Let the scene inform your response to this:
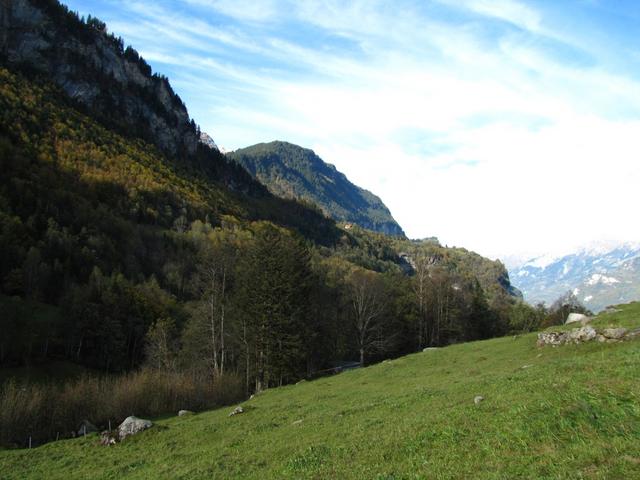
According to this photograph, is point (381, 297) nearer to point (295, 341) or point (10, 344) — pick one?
point (295, 341)

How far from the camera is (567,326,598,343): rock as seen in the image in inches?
1431

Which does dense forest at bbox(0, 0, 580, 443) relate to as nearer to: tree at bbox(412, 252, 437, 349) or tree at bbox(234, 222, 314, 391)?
tree at bbox(234, 222, 314, 391)

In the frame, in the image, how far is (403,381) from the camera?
41.2 m

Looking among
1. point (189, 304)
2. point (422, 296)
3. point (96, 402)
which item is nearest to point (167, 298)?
point (189, 304)

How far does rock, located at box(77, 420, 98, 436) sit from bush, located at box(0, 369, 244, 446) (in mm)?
1336

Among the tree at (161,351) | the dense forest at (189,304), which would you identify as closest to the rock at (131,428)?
the dense forest at (189,304)

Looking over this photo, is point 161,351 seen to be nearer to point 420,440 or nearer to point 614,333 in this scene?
point 614,333

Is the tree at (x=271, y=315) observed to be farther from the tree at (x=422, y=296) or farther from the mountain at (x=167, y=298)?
the tree at (x=422, y=296)

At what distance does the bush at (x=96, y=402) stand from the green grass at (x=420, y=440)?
36.5 feet

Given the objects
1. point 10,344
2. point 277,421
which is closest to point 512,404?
point 277,421

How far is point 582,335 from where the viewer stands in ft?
122

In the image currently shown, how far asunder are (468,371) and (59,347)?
85811mm

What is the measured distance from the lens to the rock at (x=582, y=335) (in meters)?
36.3

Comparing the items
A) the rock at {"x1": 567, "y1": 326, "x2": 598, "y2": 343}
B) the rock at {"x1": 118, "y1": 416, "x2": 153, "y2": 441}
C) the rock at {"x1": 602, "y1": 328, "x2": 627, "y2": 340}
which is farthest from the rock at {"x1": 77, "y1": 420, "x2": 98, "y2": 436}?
the rock at {"x1": 602, "y1": 328, "x2": 627, "y2": 340}
